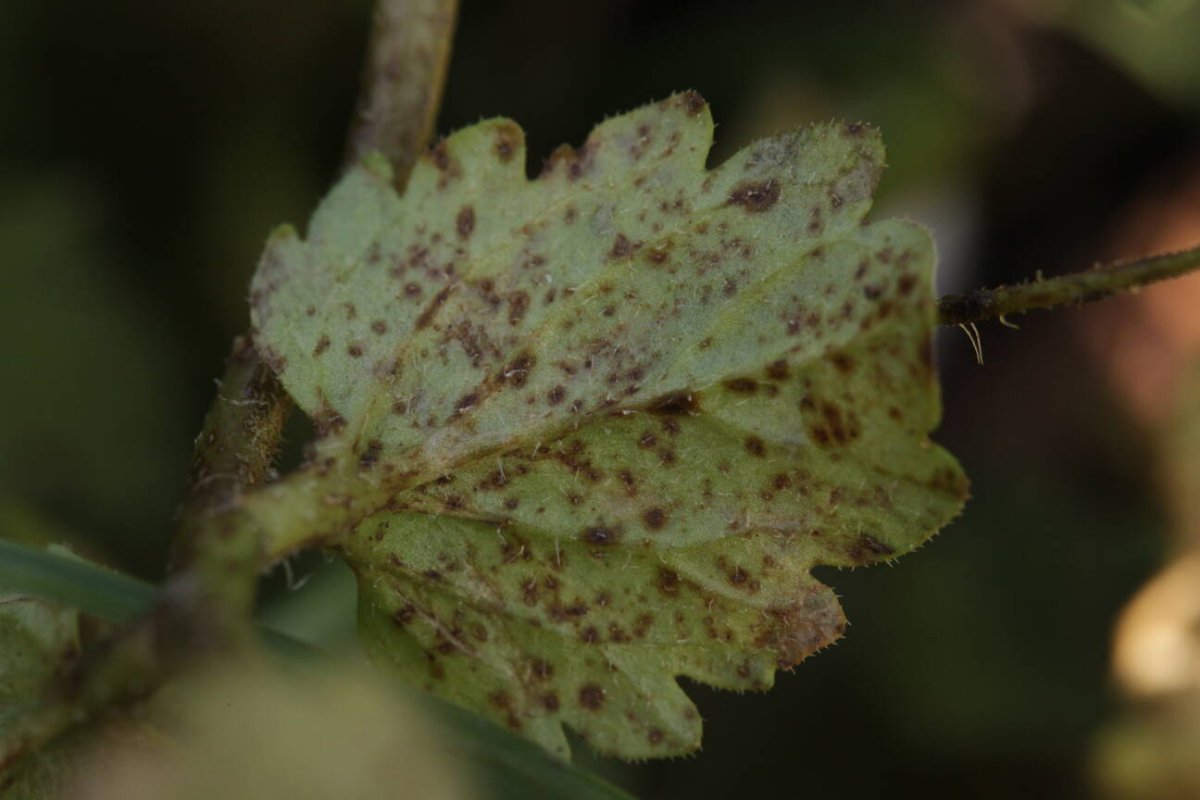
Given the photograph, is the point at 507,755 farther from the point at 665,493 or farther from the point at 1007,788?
the point at 1007,788

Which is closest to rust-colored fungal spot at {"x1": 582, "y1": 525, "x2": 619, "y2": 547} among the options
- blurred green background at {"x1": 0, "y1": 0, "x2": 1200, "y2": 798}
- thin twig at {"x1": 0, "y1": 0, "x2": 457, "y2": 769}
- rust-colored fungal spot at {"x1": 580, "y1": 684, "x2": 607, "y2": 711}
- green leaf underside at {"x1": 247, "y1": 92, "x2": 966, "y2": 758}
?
green leaf underside at {"x1": 247, "y1": 92, "x2": 966, "y2": 758}

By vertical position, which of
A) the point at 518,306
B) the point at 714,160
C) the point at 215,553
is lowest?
the point at 215,553

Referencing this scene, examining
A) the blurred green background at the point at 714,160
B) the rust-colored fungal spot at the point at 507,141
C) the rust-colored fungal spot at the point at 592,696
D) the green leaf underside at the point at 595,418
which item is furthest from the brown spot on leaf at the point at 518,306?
the blurred green background at the point at 714,160

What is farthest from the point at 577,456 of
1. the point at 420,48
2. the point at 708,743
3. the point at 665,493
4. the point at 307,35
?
the point at 307,35

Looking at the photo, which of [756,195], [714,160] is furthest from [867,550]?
[714,160]

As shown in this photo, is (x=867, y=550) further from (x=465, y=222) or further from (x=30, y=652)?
(x=30, y=652)

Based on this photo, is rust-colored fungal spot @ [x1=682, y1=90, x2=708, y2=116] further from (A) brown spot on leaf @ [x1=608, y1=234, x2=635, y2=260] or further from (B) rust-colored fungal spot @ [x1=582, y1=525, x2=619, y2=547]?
(B) rust-colored fungal spot @ [x1=582, y1=525, x2=619, y2=547]

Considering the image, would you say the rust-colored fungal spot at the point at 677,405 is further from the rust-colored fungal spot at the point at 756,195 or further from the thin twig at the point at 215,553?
the thin twig at the point at 215,553
